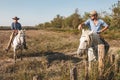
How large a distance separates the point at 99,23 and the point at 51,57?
707cm

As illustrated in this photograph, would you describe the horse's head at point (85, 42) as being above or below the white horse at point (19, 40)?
above

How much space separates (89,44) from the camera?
817cm

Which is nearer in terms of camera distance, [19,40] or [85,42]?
[85,42]

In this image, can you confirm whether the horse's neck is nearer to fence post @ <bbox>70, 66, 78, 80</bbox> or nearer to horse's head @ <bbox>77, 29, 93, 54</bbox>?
horse's head @ <bbox>77, 29, 93, 54</bbox>

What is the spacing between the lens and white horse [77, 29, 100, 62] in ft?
26.1

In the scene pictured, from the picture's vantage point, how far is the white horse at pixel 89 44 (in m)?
7.95

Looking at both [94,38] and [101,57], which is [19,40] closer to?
[94,38]

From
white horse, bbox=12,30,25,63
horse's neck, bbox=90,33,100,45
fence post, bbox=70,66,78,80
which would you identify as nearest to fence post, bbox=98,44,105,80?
horse's neck, bbox=90,33,100,45

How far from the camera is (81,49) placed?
311 inches

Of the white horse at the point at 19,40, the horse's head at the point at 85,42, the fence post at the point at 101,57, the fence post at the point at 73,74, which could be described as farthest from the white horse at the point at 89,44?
the white horse at the point at 19,40

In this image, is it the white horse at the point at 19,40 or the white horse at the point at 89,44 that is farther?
the white horse at the point at 19,40

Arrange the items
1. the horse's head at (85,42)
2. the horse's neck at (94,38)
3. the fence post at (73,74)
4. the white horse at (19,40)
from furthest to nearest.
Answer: the white horse at (19,40) < the horse's neck at (94,38) < the horse's head at (85,42) < the fence post at (73,74)

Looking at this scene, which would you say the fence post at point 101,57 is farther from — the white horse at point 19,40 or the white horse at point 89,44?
the white horse at point 19,40

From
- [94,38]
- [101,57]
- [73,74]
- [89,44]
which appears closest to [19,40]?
[94,38]
